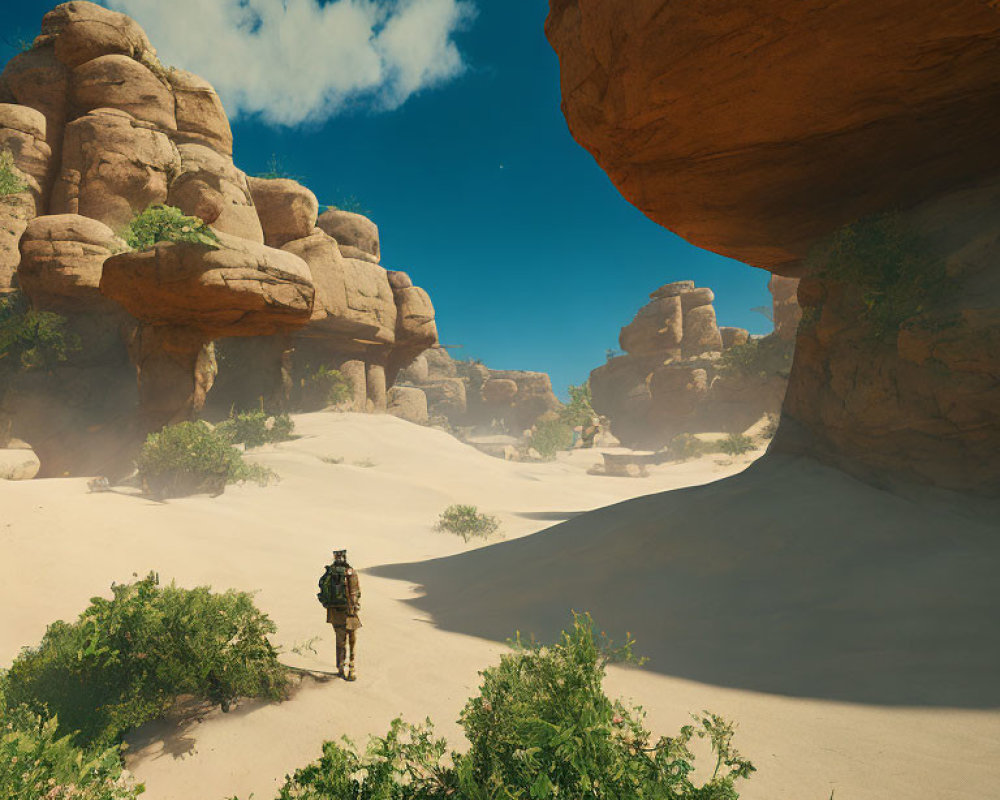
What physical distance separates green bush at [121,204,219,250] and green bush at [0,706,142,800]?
12635mm

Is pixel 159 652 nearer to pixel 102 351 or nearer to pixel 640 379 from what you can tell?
pixel 102 351

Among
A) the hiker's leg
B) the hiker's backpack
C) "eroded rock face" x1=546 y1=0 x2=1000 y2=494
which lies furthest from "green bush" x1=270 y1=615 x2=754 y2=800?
"eroded rock face" x1=546 y1=0 x2=1000 y2=494

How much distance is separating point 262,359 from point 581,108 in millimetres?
17667

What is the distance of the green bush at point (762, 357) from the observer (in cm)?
2853

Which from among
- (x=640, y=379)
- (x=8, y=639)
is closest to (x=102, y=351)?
(x=8, y=639)

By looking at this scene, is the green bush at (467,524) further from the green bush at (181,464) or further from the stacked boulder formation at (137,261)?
the stacked boulder formation at (137,261)

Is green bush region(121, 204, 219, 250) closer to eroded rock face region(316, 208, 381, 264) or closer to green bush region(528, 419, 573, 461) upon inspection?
eroded rock face region(316, 208, 381, 264)

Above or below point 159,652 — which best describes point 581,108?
above

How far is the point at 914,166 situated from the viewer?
648 centimetres

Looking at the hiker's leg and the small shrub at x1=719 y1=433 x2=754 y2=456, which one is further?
the small shrub at x1=719 y1=433 x2=754 y2=456

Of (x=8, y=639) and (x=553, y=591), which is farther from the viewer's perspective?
(x=553, y=591)

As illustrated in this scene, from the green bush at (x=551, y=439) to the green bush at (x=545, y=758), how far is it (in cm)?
2936

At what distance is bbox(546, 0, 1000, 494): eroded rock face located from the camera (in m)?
4.79

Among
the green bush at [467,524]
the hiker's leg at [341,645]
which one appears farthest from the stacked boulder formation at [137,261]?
the hiker's leg at [341,645]
